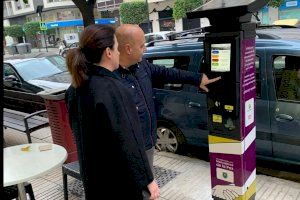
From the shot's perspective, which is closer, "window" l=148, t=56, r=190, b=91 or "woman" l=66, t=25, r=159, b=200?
"woman" l=66, t=25, r=159, b=200

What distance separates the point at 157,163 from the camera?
4.61m

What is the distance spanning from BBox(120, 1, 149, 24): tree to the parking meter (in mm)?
34315

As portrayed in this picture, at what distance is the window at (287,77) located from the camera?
3.66 m

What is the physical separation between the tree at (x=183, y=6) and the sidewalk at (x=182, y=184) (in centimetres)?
2675

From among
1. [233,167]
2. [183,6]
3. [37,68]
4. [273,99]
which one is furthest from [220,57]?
[183,6]

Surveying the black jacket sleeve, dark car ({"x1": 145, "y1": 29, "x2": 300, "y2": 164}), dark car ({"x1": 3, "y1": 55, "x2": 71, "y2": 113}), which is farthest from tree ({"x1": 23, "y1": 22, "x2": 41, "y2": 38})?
the black jacket sleeve

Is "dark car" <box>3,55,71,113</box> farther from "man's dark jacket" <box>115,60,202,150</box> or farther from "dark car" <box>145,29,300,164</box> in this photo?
"man's dark jacket" <box>115,60,202,150</box>

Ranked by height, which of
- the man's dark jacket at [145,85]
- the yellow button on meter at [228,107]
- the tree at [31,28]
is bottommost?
the yellow button on meter at [228,107]

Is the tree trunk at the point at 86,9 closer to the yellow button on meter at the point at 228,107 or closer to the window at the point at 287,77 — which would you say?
the window at the point at 287,77

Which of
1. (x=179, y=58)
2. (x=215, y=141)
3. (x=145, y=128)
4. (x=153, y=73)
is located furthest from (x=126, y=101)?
(x=179, y=58)

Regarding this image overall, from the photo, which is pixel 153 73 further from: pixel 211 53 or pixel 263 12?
pixel 263 12

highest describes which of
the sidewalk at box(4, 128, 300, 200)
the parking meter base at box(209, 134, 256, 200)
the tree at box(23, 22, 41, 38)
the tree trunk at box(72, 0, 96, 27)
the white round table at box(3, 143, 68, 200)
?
the tree at box(23, 22, 41, 38)

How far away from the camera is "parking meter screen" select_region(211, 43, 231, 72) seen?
2.62 m

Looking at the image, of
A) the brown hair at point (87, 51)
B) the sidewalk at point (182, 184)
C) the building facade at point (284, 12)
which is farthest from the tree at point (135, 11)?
the brown hair at point (87, 51)
